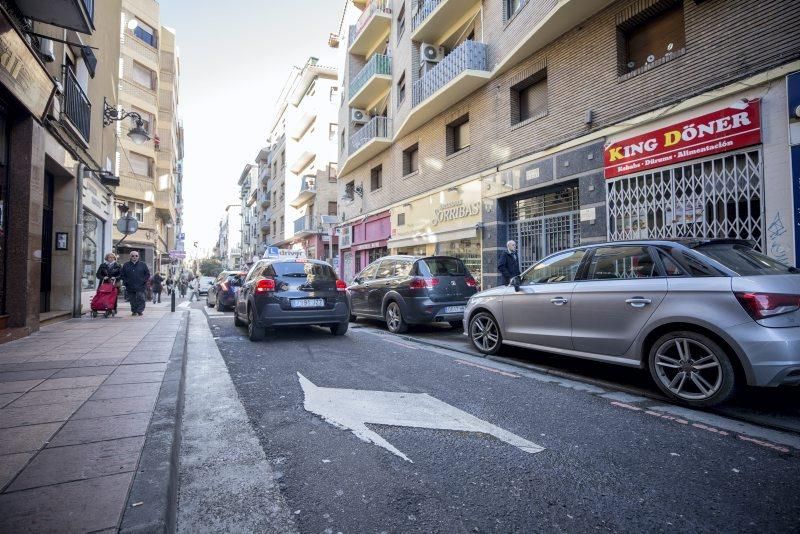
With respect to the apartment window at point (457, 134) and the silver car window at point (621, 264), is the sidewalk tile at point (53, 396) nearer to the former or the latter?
the silver car window at point (621, 264)

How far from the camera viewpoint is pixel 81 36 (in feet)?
35.0

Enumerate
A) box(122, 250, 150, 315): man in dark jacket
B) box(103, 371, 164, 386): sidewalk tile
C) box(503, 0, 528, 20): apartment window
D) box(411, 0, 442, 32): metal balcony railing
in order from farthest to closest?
box(411, 0, 442, 32): metal balcony railing < box(503, 0, 528, 20): apartment window < box(122, 250, 150, 315): man in dark jacket < box(103, 371, 164, 386): sidewalk tile

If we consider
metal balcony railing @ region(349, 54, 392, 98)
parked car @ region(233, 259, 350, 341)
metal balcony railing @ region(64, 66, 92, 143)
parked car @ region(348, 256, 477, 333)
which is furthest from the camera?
metal balcony railing @ region(349, 54, 392, 98)

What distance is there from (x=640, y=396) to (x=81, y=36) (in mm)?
13916

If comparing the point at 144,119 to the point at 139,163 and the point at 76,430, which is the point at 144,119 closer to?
the point at 139,163

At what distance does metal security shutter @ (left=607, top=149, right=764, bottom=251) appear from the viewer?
7176 millimetres

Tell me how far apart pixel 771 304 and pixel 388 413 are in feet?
11.1

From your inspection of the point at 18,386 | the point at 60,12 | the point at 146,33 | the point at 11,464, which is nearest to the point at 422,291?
the point at 18,386

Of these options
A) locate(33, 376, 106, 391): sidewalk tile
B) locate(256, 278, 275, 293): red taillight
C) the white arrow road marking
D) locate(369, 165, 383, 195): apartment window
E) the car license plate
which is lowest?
the white arrow road marking

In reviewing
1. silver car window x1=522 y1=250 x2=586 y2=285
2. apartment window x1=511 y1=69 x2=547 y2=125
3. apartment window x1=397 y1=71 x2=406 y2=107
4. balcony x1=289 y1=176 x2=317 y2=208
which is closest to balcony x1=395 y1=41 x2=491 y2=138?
apartment window x1=511 y1=69 x2=547 y2=125

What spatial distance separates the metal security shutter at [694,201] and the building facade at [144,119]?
25.8m

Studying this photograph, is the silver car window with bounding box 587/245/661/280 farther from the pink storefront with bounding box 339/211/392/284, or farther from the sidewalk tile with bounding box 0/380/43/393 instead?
the pink storefront with bounding box 339/211/392/284

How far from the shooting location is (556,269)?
5.75 metres

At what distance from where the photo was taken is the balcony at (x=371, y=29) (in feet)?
65.7
